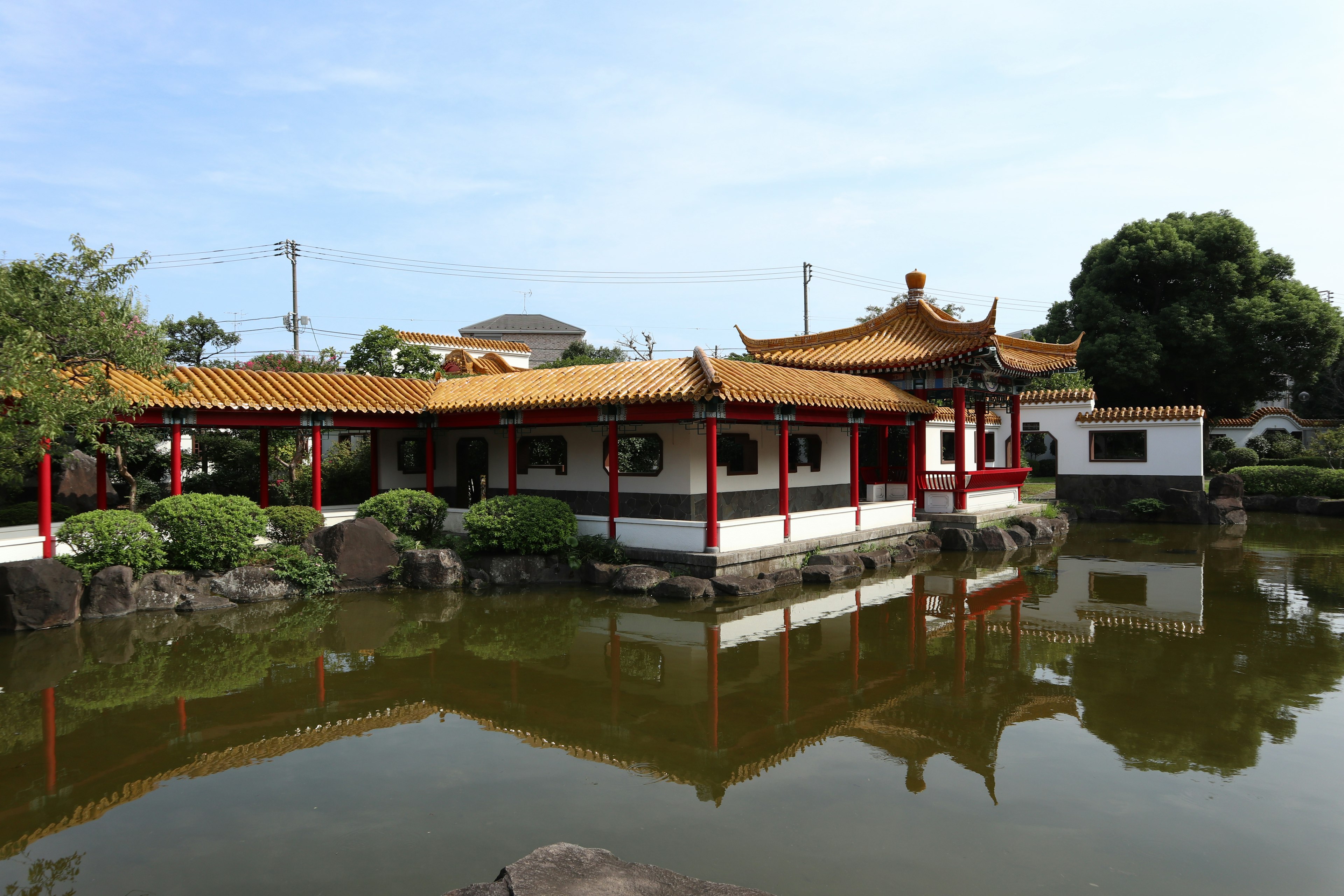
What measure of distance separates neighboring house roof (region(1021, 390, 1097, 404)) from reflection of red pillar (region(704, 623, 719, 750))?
17000 mm

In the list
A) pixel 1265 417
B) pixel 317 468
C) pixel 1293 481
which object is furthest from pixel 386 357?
pixel 1265 417

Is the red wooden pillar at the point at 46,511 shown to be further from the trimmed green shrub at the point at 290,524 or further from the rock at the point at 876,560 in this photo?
the rock at the point at 876,560

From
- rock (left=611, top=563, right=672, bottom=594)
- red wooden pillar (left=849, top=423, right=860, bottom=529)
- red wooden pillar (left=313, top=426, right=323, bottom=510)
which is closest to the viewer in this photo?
rock (left=611, top=563, right=672, bottom=594)

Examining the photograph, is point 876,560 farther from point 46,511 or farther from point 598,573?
point 46,511

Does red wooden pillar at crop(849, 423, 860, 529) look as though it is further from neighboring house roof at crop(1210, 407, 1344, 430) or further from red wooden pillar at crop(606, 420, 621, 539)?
neighboring house roof at crop(1210, 407, 1344, 430)

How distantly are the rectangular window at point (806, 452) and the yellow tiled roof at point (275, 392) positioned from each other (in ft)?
23.7

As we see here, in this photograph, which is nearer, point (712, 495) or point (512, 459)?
point (712, 495)

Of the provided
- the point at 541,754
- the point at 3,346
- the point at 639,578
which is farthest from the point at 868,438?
the point at 3,346

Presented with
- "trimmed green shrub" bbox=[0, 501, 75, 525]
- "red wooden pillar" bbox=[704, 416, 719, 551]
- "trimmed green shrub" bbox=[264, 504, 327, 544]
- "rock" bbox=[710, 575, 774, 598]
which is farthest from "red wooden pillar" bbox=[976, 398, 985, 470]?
"trimmed green shrub" bbox=[0, 501, 75, 525]

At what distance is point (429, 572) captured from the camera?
1273 cm

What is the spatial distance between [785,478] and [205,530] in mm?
→ 8863

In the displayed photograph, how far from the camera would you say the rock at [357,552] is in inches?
497

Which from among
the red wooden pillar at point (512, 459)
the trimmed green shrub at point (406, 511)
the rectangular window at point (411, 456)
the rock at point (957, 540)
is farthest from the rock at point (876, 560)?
the rectangular window at point (411, 456)

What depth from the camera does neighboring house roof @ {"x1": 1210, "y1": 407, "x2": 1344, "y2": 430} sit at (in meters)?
31.7
